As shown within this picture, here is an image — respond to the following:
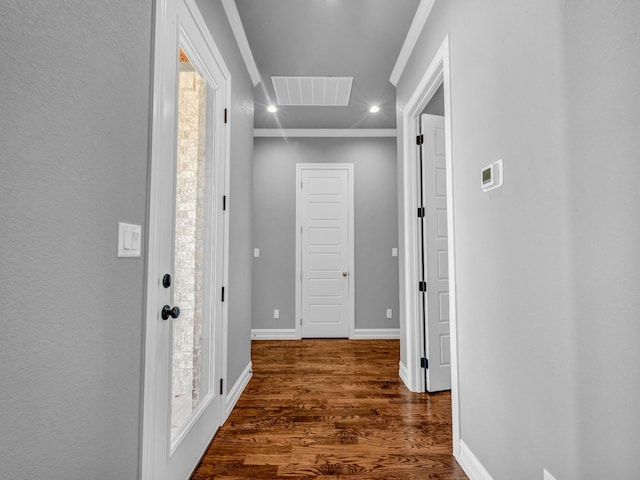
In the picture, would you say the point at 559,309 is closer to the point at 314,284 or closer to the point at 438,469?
the point at 438,469

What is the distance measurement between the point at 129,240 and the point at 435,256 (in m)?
2.37

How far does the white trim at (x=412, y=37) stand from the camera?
2356 millimetres

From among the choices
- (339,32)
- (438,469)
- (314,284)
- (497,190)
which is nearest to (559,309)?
(497,190)

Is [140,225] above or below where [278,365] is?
above

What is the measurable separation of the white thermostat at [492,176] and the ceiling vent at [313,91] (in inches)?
89.7

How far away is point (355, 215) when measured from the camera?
4.76 meters

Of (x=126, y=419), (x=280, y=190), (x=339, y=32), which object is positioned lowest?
Answer: (x=126, y=419)

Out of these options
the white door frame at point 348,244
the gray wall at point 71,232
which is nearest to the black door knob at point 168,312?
the gray wall at point 71,232

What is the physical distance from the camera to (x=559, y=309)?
3.56ft

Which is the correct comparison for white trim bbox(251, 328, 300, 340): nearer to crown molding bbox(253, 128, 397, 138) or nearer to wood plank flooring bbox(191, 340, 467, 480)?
wood plank flooring bbox(191, 340, 467, 480)

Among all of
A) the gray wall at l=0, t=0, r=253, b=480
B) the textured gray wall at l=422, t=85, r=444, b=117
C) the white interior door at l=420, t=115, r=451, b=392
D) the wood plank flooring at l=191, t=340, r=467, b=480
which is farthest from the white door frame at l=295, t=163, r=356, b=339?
the gray wall at l=0, t=0, r=253, b=480

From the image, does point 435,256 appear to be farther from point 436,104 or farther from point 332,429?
point 436,104

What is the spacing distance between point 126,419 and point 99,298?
1.50 ft

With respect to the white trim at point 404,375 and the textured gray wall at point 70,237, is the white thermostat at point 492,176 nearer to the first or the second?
the textured gray wall at point 70,237
